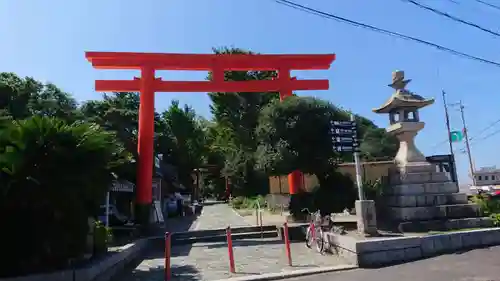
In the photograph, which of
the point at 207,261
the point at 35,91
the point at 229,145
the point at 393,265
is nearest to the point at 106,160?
the point at 207,261

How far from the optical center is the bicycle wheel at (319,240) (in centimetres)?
1023

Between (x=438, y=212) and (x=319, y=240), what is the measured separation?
4552mm

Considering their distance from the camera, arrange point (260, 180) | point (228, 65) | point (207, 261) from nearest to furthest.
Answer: point (207, 261) → point (228, 65) → point (260, 180)

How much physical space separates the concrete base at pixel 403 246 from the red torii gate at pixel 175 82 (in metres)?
7.86

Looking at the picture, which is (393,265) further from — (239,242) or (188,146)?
(188,146)

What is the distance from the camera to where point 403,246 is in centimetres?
832

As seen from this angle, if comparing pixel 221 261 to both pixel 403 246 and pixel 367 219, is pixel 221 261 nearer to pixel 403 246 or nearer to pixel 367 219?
pixel 367 219

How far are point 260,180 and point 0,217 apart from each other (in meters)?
24.6

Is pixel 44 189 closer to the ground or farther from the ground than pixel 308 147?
closer to the ground

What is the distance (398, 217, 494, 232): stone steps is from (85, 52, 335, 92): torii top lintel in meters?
7.93

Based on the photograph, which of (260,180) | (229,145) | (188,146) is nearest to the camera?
(260,180)

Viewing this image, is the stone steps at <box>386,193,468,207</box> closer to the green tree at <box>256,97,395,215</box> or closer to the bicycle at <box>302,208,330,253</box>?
the green tree at <box>256,97,395,215</box>

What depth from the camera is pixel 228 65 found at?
1691cm

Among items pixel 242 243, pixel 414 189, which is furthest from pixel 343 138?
pixel 242 243
